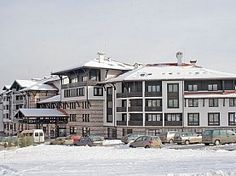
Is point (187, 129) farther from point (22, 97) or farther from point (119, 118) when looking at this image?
point (22, 97)

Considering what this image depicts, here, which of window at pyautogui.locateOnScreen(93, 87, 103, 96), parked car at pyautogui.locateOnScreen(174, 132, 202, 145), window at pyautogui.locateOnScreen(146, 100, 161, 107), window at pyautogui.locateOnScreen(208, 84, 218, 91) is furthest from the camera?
window at pyautogui.locateOnScreen(93, 87, 103, 96)

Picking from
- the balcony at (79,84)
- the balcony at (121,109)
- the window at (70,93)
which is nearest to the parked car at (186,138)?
the balcony at (121,109)

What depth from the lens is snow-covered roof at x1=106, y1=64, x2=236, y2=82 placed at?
62.5 metres

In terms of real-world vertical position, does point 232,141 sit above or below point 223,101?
below

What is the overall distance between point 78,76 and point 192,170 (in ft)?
187

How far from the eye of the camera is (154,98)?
64062 mm

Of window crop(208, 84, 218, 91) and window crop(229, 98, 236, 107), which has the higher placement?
window crop(208, 84, 218, 91)

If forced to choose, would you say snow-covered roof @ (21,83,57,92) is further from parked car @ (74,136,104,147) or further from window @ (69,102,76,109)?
parked car @ (74,136,104,147)

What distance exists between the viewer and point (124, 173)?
757 inches

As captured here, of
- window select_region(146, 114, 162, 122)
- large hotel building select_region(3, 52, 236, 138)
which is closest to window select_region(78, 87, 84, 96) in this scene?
large hotel building select_region(3, 52, 236, 138)

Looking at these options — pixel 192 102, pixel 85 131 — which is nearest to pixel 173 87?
pixel 192 102

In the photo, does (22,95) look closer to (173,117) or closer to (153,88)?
(153,88)

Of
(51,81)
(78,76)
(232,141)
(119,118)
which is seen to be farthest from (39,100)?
(232,141)

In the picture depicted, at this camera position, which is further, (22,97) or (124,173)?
(22,97)
